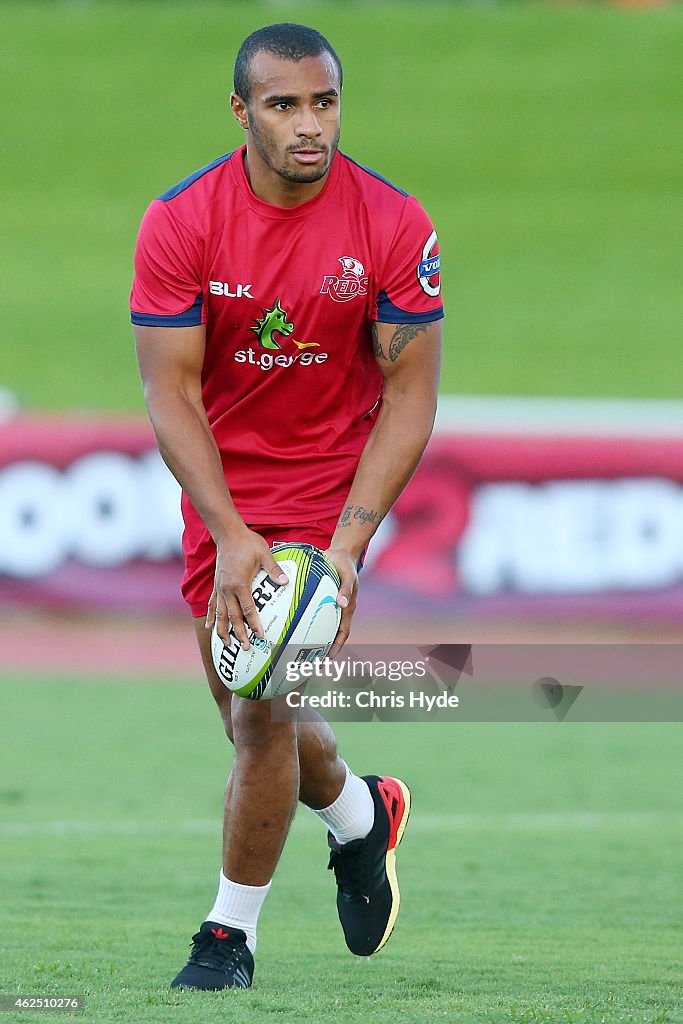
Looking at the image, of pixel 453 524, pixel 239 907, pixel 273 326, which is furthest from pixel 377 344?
pixel 453 524

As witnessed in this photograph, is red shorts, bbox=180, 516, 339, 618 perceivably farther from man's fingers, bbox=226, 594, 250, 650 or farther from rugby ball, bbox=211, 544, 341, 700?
man's fingers, bbox=226, 594, 250, 650

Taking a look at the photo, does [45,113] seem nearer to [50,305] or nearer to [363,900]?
[50,305]

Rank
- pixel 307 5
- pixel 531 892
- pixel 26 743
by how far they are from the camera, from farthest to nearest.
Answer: pixel 307 5, pixel 26 743, pixel 531 892

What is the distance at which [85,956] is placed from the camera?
15.6 ft

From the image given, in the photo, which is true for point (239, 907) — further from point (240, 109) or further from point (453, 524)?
point (453, 524)

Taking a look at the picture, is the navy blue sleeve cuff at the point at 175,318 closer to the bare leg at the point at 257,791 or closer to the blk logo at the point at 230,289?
the blk logo at the point at 230,289

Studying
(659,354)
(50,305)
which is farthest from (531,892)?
(50,305)

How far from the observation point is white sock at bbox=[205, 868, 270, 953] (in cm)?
471

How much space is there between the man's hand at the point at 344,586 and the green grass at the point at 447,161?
20404mm

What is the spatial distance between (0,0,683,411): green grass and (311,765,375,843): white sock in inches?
784

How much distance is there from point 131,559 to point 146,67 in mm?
27737

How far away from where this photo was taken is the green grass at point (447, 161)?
27.7 meters

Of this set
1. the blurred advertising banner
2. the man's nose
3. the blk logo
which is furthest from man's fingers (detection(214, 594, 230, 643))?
the blurred advertising banner

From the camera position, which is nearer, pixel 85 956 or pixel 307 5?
pixel 85 956
